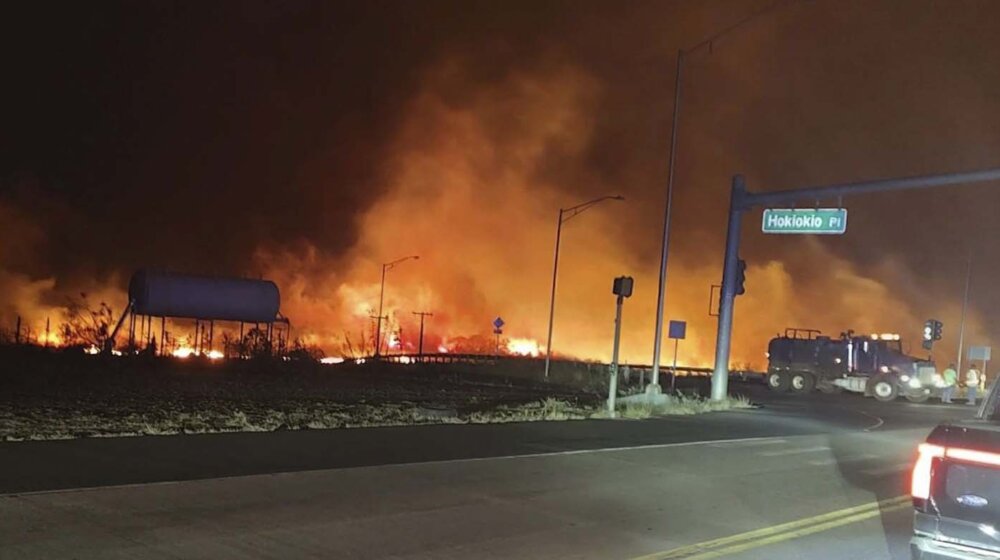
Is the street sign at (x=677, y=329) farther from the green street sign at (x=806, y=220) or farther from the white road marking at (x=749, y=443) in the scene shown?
the white road marking at (x=749, y=443)

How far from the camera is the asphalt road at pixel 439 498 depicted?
7.69 m

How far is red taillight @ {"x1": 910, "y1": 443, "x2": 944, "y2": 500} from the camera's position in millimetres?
5879

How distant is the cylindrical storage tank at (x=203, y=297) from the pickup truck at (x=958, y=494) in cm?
3754

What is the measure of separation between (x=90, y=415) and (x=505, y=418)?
749 centimetres

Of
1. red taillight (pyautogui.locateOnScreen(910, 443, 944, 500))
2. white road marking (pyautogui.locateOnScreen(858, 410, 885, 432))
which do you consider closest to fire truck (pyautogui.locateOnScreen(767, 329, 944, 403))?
white road marking (pyautogui.locateOnScreen(858, 410, 885, 432))

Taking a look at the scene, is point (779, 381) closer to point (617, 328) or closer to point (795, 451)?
point (617, 328)

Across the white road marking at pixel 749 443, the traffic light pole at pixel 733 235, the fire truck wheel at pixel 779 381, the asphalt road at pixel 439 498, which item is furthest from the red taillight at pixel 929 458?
Answer: the fire truck wheel at pixel 779 381

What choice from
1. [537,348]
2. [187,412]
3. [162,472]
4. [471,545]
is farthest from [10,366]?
[537,348]

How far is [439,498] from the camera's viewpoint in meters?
9.80

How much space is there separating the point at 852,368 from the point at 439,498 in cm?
3295

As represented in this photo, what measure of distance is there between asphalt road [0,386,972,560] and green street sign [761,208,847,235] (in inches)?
367

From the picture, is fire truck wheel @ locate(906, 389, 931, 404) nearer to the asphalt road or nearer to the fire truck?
the fire truck

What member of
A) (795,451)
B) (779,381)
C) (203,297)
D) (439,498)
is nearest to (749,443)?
(795,451)

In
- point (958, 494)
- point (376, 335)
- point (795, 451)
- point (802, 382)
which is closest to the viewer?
point (958, 494)
